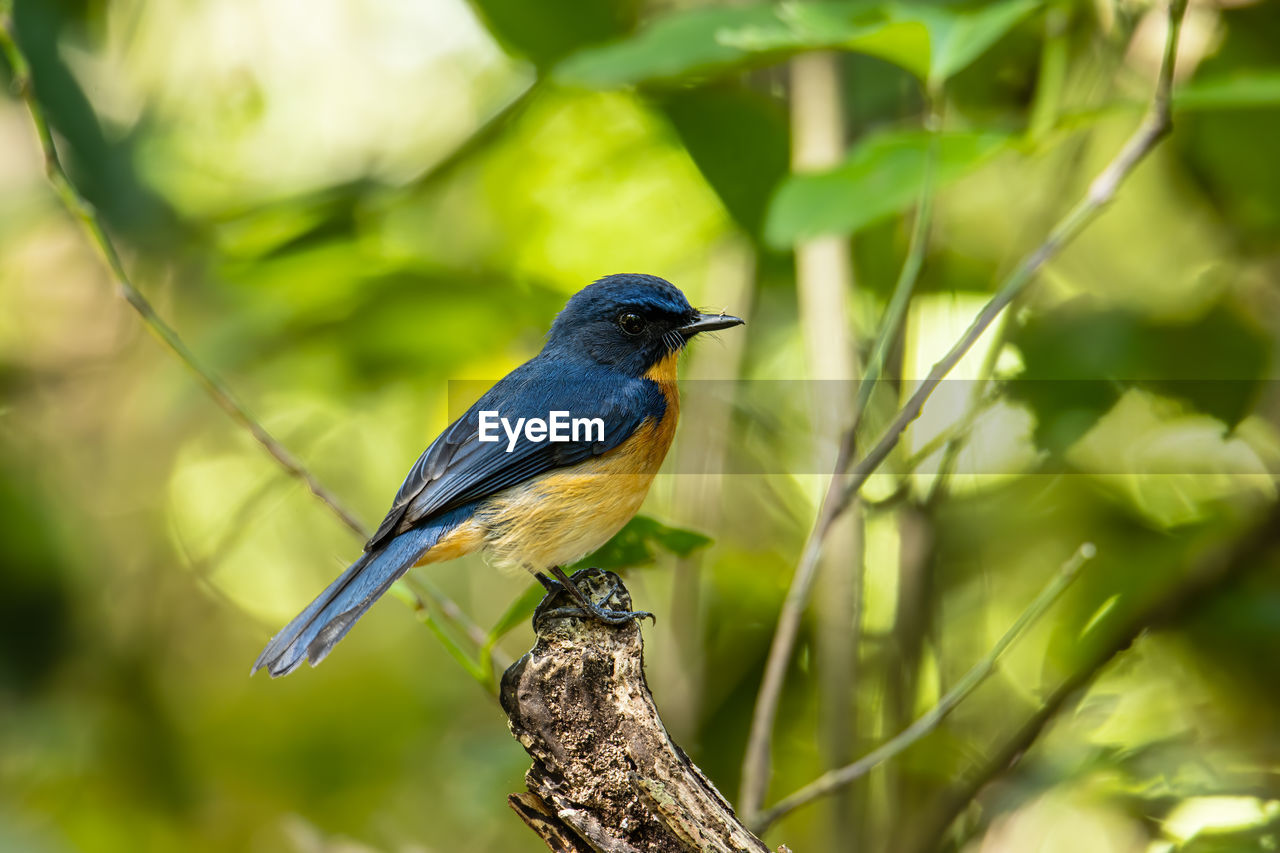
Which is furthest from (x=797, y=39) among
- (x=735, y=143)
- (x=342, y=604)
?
(x=342, y=604)

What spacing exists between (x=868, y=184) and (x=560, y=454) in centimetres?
90

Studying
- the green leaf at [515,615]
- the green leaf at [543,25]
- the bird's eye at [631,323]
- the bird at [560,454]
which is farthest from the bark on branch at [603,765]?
the green leaf at [543,25]

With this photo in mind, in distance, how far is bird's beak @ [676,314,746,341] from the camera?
2.48 metres

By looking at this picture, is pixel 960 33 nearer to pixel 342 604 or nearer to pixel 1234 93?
pixel 1234 93

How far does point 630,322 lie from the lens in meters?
2.63

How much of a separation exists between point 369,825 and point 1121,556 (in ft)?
9.54

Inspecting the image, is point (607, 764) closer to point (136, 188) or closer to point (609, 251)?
point (609, 251)

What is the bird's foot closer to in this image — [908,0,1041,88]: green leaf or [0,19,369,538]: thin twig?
[0,19,369,538]: thin twig

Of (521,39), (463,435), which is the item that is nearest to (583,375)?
(463,435)

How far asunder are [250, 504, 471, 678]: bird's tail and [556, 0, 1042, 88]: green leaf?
3.63 ft

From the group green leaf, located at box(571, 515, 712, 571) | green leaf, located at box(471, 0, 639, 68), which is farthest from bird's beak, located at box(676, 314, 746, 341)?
green leaf, located at box(471, 0, 639, 68)

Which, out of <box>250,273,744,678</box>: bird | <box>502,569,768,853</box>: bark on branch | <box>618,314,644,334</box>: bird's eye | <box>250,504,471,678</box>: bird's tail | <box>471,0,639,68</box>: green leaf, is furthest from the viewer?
<box>471,0,639,68</box>: green leaf

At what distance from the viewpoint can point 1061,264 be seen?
409cm

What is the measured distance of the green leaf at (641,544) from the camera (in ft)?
6.38
